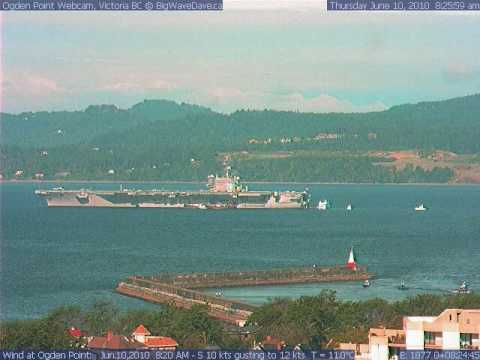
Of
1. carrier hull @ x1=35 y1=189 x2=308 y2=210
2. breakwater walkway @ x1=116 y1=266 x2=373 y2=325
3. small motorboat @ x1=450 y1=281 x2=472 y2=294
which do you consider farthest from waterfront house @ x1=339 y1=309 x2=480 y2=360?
carrier hull @ x1=35 y1=189 x2=308 y2=210

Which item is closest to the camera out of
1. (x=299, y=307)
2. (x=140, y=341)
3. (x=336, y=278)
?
(x=140, y=341)

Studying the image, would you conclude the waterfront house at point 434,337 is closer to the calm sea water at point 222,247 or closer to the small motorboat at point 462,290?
the calm sea water at point 222,247

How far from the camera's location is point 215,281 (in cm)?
5388

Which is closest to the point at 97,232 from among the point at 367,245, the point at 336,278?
the point at 367,245

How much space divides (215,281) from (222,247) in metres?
19.4

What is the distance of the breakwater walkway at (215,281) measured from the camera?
45500 millimetres

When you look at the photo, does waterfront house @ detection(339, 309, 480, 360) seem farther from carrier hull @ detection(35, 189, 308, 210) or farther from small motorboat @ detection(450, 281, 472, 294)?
carrier hull @ detection(35, 189, 308, 210)

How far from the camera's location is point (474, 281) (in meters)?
52.2

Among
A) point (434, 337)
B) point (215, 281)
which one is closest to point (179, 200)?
point (215, 281)

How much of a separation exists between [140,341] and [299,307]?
23.0 ft

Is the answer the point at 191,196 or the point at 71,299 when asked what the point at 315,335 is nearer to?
the point at 71,299

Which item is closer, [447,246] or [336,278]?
[336,278]

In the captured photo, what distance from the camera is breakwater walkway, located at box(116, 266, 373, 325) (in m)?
45.5

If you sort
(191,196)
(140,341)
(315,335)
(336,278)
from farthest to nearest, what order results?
(191,196)
(336,278)
(315,335)
(140,341)
